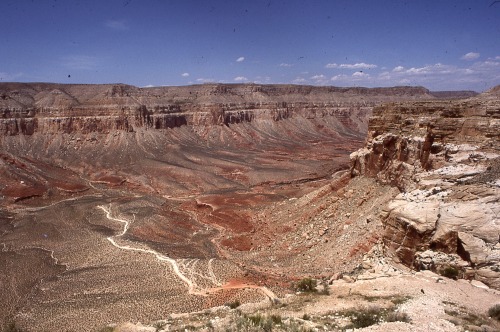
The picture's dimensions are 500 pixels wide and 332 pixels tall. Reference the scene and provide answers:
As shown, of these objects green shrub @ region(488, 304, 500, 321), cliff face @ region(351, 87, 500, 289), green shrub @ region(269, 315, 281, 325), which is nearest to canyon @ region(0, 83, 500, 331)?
cliff face @ region(351, 87, 500, 289)

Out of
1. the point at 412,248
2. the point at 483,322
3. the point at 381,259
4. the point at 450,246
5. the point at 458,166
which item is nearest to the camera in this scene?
the point at 483,322

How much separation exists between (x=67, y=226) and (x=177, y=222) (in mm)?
12203

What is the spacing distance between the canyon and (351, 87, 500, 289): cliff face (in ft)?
0.26

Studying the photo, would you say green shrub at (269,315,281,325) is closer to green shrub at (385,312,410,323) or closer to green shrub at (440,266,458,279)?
green shrub at (385,312,410,323)

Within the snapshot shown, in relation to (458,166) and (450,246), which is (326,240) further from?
(450,246)

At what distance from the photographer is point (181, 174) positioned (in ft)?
239

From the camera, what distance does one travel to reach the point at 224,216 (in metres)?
48.9

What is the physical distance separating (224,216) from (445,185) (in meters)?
31.7

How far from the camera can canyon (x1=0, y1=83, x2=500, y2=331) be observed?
19359 mm

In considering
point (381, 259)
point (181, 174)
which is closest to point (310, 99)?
point (181, 174)

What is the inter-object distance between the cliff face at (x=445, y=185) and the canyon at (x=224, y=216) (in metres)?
0.08

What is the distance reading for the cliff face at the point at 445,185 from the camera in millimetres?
16484

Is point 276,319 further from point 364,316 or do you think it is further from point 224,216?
point 224,216

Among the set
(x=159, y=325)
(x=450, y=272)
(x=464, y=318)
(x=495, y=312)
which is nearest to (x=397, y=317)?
(x=464, y=318)
